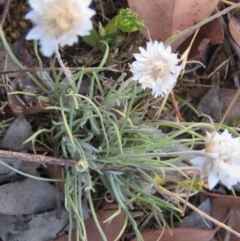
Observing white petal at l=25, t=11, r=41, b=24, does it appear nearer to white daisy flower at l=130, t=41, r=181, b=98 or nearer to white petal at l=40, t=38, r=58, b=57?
white petal at l=40, t=38, r=58, b=57

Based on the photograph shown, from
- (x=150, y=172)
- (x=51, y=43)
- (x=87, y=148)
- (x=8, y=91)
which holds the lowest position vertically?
(x=150, y=172)

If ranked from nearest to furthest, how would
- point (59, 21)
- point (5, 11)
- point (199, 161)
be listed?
point (59, 21) < point (199, 161) < point (5, 11)

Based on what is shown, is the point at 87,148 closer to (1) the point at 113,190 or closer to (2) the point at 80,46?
(1) the point at 113,190

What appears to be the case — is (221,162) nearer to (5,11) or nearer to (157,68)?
(157,68)

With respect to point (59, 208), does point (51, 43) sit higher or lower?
higher

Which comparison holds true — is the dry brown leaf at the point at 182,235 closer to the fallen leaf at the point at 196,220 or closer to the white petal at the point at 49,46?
the fallen leaf at the point at 196,220

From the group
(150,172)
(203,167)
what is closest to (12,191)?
(150,172)

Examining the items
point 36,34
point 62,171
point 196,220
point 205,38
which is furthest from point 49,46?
point 196,220
